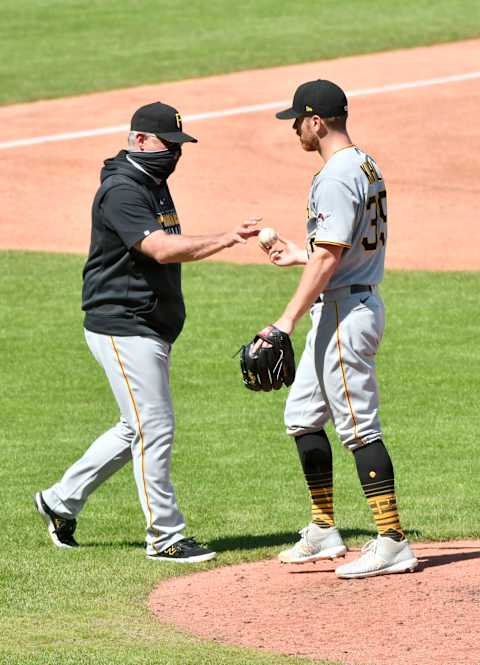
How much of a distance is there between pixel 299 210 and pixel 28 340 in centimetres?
547

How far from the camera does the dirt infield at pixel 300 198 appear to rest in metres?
5.86

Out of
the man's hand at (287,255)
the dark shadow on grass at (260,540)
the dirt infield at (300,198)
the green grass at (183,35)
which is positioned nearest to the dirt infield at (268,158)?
the dirt infield at (300,198)

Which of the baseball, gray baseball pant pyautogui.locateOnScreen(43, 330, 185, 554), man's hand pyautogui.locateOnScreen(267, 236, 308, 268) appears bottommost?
gray baseball pant pyautogui.locateOnScreen(43, 330, 185, 554)

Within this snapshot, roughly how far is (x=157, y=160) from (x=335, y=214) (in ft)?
3.68

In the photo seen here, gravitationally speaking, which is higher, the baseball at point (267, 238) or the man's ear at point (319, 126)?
the man's ear at point (319, 126)

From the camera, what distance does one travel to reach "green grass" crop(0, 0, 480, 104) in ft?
79.8

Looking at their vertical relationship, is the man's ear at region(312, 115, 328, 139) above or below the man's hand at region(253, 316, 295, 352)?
above

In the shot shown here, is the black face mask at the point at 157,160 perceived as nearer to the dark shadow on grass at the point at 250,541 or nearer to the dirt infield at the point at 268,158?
the dark shadow on grass at the point at 250,541

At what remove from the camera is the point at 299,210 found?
16922 millimetres

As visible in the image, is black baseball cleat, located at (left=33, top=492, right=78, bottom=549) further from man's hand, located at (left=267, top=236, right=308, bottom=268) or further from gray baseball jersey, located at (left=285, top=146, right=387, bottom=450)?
man's hand, located at (left=267, top=236, right=308, bottom=268)

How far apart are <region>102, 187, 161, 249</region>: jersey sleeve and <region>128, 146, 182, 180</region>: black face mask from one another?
182 mm

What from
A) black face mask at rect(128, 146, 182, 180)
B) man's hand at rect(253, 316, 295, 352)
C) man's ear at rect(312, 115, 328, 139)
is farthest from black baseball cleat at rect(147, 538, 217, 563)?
man's ear at rect(312, 115, 328, 139)

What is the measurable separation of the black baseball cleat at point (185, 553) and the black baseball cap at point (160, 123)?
195cm

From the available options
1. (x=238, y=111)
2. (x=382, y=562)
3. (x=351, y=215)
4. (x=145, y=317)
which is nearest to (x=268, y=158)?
(x=238, y=111)
